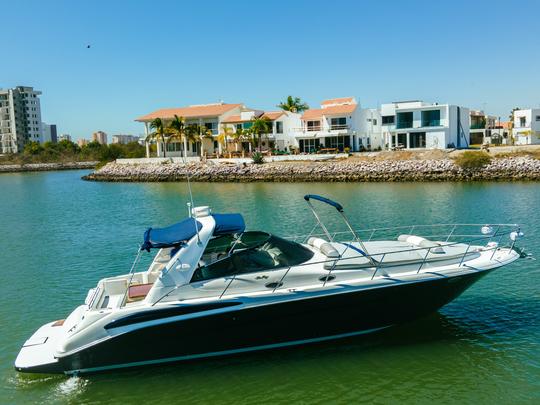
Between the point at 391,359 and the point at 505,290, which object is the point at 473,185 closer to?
the point at 505,290

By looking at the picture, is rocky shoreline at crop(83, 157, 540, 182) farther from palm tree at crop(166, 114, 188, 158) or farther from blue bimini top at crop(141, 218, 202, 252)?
blue bimini top at crop(141, 218, 202, 252)

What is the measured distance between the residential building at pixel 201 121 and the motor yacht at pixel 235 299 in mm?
55989

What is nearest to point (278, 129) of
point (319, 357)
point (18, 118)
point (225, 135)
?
point (225, 135)

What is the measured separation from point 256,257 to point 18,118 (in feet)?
502

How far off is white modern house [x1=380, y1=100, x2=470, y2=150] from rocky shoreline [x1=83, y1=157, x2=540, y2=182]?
31.9ft

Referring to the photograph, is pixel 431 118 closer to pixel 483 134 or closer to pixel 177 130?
pixel 483 134

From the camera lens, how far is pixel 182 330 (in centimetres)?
839

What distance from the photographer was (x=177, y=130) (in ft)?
207

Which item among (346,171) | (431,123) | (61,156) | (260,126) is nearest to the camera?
(346,171)

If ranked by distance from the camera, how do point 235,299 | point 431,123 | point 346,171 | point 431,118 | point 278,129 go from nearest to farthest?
point 235,299
point 346,171
point 431,123
point 431,118
point 278,129

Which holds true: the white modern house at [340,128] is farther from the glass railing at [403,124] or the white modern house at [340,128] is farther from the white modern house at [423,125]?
the glass railing at [403,124]

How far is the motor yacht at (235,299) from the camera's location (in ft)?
27.1

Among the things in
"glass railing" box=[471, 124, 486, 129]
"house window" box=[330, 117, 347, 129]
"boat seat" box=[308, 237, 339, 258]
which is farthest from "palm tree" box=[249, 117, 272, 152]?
"boat seat" box=[308, 237, 339, 258]

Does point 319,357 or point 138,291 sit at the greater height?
point 138,291
